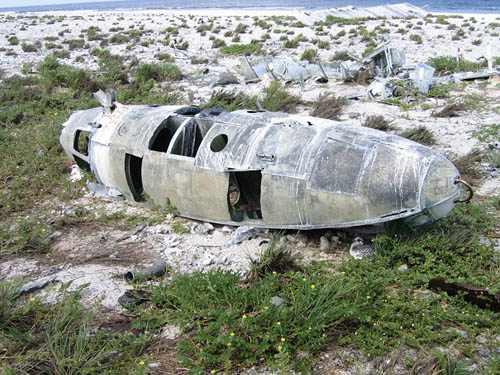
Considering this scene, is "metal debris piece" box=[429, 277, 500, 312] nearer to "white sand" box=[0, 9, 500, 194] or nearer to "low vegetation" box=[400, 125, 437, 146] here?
"white sand" box=[0, 9, 500, 194]

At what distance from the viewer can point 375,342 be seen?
4453 millimetres

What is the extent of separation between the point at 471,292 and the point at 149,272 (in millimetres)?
4002

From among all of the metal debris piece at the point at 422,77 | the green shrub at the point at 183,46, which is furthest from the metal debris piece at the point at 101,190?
the green shrub at the point at 183,46

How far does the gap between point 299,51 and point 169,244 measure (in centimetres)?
1848

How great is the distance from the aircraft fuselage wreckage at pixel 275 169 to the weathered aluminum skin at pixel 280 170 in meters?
0.01

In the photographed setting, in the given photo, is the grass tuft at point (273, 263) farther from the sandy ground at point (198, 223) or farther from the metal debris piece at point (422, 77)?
the metal debris piece at point (422, 77)

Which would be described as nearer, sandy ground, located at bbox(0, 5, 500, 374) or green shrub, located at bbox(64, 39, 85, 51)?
sandy ground, located at bbox(0, 5, 500, 374)

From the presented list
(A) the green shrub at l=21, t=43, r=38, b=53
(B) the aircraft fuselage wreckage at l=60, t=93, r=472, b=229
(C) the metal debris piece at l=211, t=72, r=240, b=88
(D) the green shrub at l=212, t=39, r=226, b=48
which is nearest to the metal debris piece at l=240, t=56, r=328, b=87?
(C) the metal debris piece at l=211, t=72, r=240, b=88

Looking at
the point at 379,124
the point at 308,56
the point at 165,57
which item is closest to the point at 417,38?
the point at 308,56

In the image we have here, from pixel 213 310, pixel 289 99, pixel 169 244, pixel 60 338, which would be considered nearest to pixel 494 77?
pixel 289 99

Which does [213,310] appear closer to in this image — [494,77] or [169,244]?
[169,244]

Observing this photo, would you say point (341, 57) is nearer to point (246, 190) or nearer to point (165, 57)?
point (165, 57)

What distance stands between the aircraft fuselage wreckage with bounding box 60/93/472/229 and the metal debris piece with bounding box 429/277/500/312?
0.83m

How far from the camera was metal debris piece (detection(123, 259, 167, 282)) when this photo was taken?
579cm
